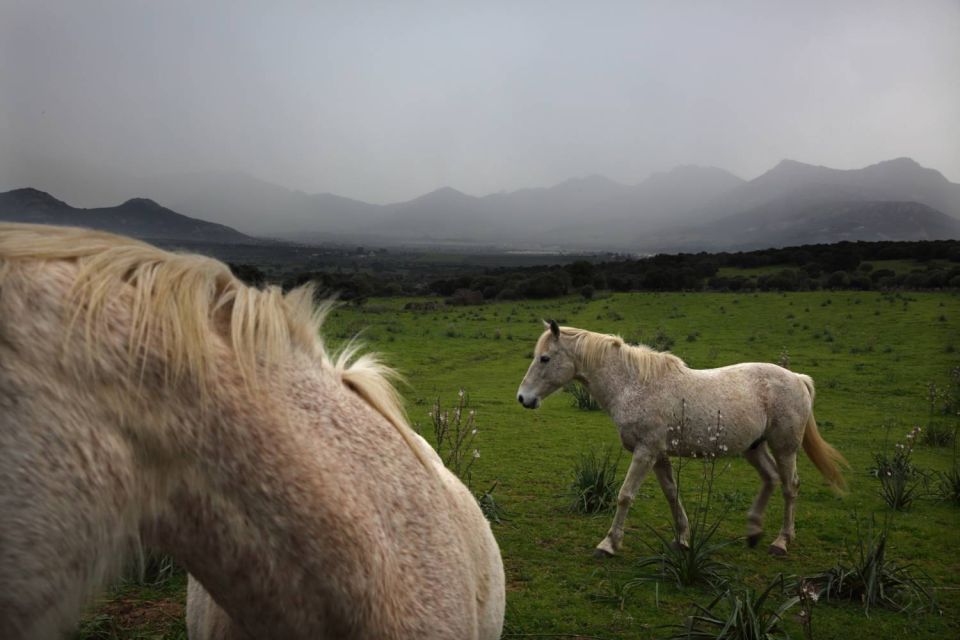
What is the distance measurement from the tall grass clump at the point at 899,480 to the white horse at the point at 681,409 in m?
1.43

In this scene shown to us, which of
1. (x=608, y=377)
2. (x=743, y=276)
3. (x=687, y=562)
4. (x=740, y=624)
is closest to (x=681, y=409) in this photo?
(x=608, y=377)

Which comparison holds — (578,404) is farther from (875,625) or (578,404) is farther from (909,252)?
(909,252)

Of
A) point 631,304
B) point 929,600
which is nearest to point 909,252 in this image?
point 631,304

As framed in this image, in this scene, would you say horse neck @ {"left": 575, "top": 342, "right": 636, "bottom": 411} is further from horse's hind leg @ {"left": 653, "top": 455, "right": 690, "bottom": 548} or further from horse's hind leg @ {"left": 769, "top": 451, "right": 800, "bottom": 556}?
horse's hind leg @ {"left": 769, "top": 451, "right": 800, "bottom": 556}

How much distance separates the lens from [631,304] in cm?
3331

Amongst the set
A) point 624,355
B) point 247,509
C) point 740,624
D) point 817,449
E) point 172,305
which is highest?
point 172,305

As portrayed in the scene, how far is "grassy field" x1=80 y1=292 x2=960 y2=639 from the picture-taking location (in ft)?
17.8

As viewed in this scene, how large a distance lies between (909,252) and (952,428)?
3959 cm

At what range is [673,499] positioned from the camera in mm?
6656

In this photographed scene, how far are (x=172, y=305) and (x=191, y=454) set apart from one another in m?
0.31

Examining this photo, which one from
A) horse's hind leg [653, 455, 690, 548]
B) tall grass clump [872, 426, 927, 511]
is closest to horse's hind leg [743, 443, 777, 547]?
horse's hind leg [653, 455, 690, 548]

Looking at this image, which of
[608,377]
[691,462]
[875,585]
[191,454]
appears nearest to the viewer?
[191,454]

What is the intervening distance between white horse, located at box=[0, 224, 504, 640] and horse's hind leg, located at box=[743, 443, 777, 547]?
674cm

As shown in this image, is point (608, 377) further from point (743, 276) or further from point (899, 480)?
point (743, 276)
